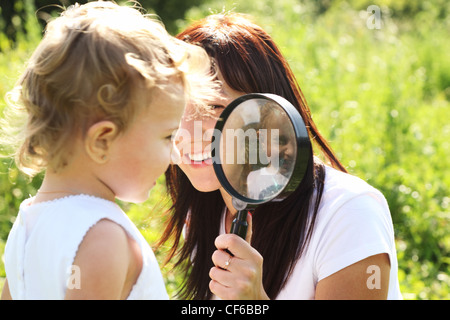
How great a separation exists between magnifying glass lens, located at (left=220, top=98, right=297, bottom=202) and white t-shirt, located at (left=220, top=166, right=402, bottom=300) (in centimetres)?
38

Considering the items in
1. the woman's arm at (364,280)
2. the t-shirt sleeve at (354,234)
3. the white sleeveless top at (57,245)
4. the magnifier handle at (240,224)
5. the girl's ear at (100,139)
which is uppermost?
the girl's ear at (100,139)

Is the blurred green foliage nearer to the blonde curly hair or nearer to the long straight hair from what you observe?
the long straight hair

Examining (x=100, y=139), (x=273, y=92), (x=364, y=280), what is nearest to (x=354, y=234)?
(x=364, y=280)

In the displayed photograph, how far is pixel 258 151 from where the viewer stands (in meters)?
1.96

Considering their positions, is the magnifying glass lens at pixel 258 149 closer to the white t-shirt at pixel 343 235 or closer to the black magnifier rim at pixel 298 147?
the black magnifier rim at pixel 298 147

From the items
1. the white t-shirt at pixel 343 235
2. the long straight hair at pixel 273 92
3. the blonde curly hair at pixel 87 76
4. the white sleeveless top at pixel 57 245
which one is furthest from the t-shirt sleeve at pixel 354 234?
the blonde curly hair at pixel 87 76

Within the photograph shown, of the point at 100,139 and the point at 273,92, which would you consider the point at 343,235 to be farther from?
the point at 100,139

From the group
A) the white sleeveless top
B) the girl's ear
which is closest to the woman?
the white sleeveless top

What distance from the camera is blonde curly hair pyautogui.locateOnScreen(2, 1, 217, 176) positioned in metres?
1.51

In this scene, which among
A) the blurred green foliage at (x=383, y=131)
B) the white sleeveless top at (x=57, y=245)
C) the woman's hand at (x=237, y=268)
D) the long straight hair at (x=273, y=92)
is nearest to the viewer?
the white sleeveless top at (x=57, y=245)

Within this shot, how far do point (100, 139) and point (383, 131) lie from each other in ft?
13.4

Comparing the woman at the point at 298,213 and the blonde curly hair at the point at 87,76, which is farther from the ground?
the blonde curly hair at the point at 87,76

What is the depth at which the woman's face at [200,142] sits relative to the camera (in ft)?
7.39

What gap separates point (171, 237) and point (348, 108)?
3.23 meters
